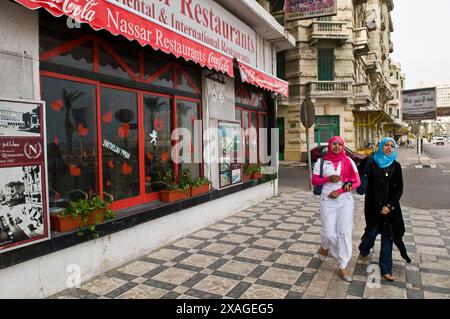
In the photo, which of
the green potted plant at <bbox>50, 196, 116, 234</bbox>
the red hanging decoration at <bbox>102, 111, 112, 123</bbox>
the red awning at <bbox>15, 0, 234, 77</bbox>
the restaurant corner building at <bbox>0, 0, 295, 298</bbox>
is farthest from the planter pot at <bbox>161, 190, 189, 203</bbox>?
the red awning at <bbox>15, 0, 234, 77</bbox>

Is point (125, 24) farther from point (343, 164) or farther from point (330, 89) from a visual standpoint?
point (330, 89)

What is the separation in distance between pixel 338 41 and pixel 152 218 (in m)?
21.0

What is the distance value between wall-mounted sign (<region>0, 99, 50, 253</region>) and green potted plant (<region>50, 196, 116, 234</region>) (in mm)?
254

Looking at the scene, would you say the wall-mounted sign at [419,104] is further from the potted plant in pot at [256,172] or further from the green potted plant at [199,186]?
the green potted plant at [199,186]

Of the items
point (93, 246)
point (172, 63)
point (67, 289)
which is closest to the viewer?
point (67, 289)

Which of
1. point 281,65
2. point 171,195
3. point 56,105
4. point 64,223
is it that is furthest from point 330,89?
point 64,223

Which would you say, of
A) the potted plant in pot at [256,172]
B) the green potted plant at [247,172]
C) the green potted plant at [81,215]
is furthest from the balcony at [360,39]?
the green potted plant at [81,215]

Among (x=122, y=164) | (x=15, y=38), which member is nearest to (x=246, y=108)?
(x=122, y=164)

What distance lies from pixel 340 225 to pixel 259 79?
4.31 meters

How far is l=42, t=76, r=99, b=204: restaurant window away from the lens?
159 inches

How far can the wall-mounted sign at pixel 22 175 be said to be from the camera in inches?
127

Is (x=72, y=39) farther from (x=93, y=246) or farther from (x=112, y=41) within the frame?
(x=93, y=246)
